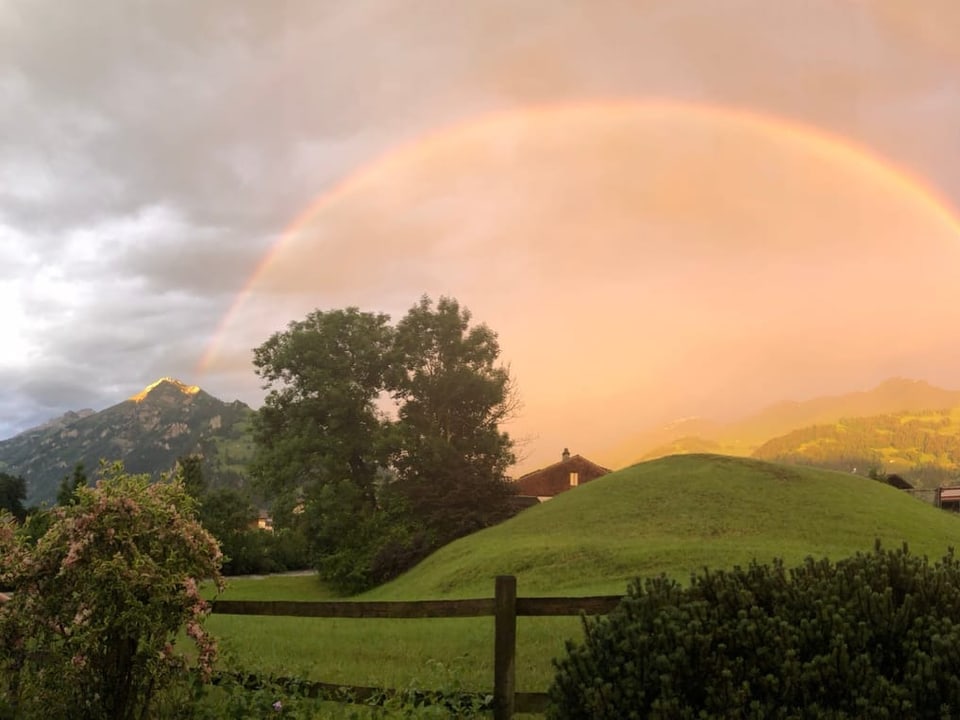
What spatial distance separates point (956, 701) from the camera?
5023mm

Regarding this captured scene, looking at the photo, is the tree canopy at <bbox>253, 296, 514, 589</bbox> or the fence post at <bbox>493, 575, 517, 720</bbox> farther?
the tree canopy at <bbox>253, 296, 514, 589</bbox>

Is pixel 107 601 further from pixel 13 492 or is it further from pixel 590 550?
pixel 13 492

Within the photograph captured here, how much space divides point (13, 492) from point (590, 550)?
277ft

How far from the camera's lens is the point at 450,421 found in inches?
2312

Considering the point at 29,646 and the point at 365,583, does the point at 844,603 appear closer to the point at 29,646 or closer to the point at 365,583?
the point at 29,646

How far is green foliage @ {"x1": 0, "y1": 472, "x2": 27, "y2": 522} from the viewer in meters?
86.2

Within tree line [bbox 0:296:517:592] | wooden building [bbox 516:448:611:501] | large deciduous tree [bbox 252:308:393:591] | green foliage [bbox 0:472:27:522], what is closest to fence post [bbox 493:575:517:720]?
tree line [bbox 0:296:517:592]

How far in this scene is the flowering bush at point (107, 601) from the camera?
682 cm

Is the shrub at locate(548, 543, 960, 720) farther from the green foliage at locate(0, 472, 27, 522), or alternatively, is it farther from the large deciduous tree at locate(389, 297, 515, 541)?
the green foliage at locate(0, 472, 27, 522)

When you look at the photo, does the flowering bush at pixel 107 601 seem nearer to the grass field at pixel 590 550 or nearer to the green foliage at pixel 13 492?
the grass field at pixel 590 550

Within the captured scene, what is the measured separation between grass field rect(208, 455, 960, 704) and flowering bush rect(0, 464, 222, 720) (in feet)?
5.57

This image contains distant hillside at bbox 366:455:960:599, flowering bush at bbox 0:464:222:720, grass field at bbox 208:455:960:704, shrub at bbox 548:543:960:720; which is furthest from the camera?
distant hillside at bbox 366:455:960:599

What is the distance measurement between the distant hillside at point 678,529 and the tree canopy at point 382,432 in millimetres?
7644

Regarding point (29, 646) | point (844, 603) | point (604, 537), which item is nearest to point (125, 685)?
point (29, 646)
